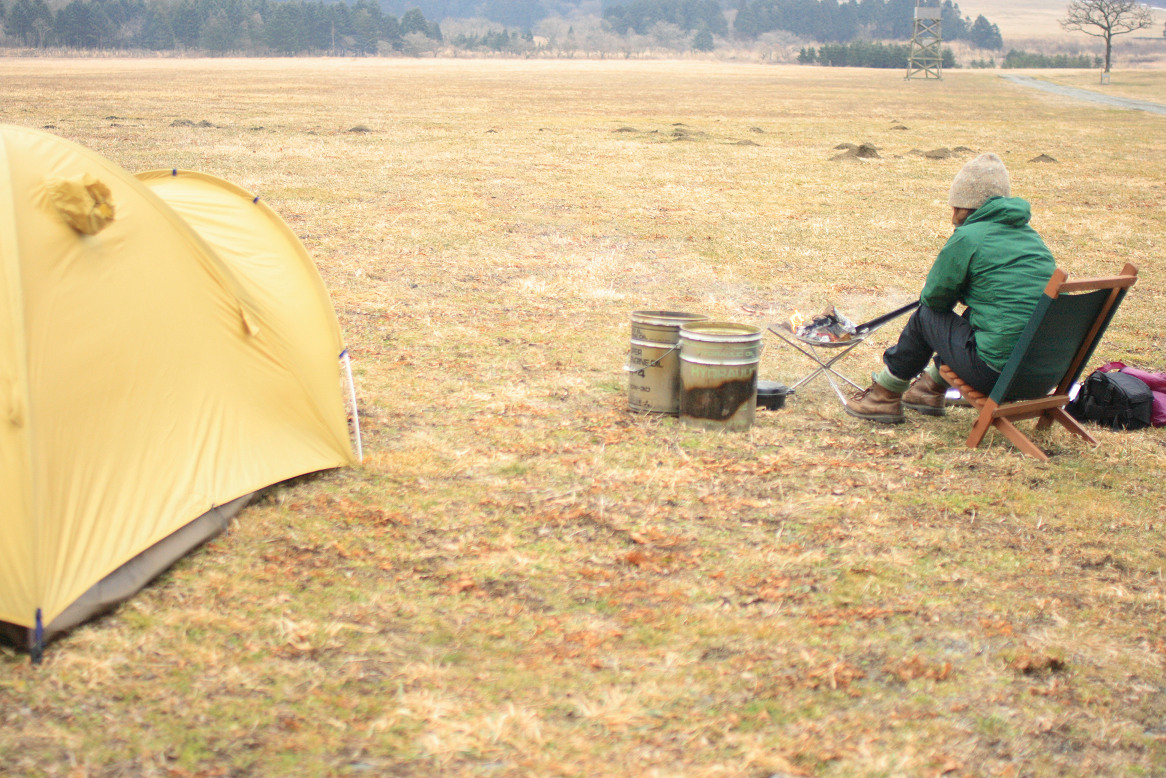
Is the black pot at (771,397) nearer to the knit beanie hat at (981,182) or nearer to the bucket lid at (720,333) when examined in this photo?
the bucket lid at (720,333)

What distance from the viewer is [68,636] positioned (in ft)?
12.1

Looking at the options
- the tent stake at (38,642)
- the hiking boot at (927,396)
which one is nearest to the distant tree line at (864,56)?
the hiking boot at (927,396)

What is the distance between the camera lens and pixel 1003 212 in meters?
5.66

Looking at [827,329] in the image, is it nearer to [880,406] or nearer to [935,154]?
[880,406]

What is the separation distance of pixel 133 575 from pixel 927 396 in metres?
5.00

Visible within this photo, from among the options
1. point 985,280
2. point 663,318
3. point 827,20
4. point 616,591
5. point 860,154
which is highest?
point 827,20

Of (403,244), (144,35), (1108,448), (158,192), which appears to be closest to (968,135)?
(403,244)

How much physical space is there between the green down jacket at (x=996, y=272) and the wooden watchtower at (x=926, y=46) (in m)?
69.7

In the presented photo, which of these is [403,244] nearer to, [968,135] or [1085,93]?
[968,135]

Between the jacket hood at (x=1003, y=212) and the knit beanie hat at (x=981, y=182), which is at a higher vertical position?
the knit beanie hat at (x=981, y=182)

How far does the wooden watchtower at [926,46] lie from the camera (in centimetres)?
7094

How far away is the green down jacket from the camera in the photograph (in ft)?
18.1

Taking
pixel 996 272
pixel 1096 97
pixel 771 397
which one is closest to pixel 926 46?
pixel 1096 97

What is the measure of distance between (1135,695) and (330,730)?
284cm
